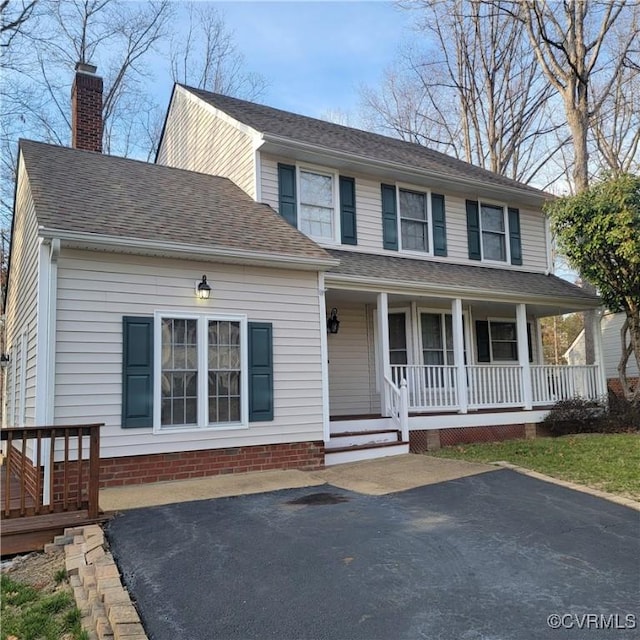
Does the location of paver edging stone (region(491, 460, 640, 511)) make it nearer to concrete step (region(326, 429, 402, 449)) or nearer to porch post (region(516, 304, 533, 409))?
concrete step (region(326, 429, 402, 449))

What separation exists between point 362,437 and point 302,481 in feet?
7.20

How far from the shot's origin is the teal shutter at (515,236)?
12703mm

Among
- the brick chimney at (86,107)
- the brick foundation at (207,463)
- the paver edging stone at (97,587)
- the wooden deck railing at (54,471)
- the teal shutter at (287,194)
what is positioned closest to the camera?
the paver edging stone at (97,587)

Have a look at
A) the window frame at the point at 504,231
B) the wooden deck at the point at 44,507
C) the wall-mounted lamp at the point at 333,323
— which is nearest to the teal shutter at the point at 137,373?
the wooden deck at the point at 44,507

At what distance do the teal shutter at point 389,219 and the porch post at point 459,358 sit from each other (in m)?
1.71

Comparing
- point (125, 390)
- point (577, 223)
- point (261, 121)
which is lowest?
point (125, 390)

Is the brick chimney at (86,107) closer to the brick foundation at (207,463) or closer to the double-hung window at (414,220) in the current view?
the double-hung window at (414,220)

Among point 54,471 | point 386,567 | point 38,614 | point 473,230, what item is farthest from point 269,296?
point 473,230

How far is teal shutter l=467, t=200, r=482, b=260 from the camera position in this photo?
476 inches

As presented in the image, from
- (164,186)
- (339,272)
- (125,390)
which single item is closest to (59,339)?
(125,390)

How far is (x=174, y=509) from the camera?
18.8ft

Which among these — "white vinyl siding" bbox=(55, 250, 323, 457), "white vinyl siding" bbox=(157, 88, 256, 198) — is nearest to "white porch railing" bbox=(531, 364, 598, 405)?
"white vinyl siding" bbox=(55, 250, 323, 457)

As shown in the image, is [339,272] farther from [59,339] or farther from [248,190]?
[59,339]

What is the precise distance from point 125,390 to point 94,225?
6.90 ft
